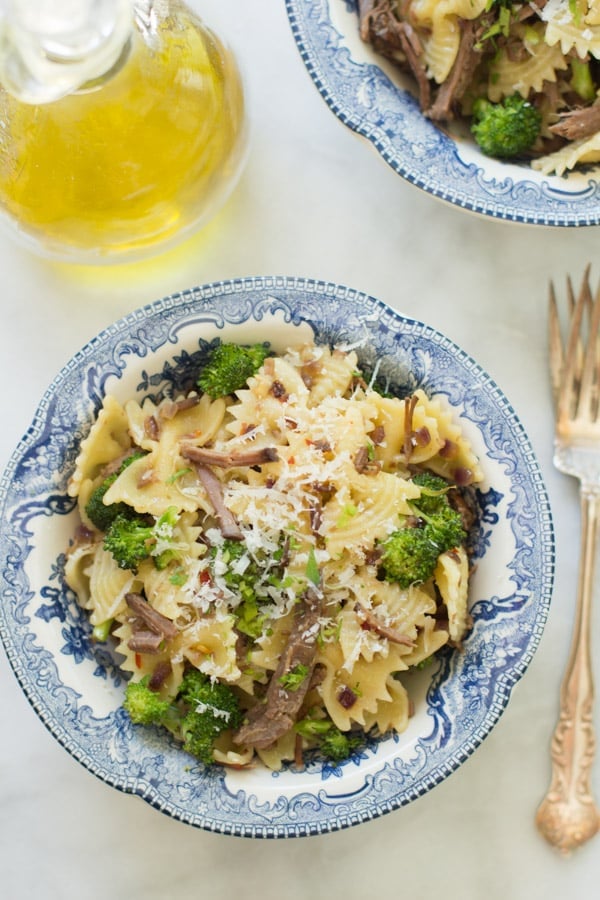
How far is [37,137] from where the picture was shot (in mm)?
2779

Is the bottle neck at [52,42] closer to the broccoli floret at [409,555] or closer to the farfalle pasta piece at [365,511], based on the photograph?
the farfalle pasta piece at [365,511]

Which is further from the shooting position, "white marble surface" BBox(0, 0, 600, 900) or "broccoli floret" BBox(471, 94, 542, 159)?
"white marble surface" BBox(0, 0, 600, 900)

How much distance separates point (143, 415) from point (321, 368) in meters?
0.57

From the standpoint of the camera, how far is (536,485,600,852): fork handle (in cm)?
328

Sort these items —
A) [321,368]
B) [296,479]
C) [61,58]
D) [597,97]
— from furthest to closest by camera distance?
[597,97]
[321,368]
[296,479]
[61,58]

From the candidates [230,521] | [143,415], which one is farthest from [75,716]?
[143,415]

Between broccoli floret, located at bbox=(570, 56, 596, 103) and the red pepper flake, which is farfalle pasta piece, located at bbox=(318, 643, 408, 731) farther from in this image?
broccoli floret, located at bbox=(570, 56, 596, 103)

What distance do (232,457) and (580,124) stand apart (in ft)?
5.10

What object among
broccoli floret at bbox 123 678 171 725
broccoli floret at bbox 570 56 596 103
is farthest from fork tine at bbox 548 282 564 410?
broccoli floret at bbox 123 678 171 725

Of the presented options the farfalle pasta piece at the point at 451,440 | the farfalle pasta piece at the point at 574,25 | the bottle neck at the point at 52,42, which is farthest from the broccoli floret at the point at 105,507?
the farfalle pasta piece at the point at 574,25

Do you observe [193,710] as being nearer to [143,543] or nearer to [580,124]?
[143,543]

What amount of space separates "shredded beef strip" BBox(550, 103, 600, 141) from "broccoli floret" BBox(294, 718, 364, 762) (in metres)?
2.00

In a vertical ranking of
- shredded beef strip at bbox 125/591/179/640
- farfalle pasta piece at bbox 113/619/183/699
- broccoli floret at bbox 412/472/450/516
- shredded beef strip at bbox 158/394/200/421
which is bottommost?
farfalle pasta piece at bbox 113/619/183/699

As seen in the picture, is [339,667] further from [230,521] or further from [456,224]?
[456,224]
